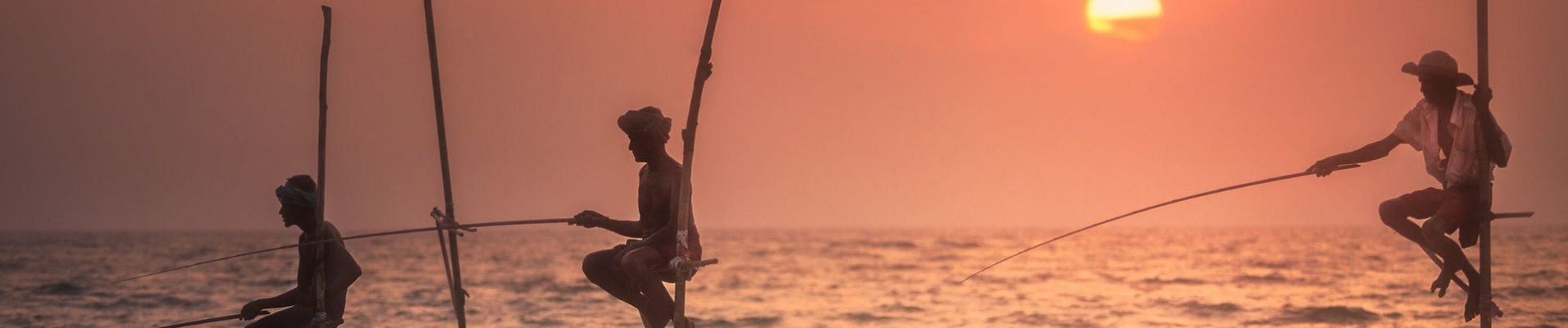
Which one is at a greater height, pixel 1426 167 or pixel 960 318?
pixel 1426 167

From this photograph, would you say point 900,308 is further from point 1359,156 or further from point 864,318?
point 1359,156

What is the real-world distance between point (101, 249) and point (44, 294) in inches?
1871

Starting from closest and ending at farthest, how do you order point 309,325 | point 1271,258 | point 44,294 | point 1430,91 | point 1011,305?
point 1430,91, point 309,325, point 1011,305, point 44,294, point 1271,258

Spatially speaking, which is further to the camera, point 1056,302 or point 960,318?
point 1056,302

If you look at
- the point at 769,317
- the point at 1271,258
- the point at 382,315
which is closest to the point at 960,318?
the point at 769,317

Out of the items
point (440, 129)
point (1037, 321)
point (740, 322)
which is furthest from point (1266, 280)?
point (440, 129)

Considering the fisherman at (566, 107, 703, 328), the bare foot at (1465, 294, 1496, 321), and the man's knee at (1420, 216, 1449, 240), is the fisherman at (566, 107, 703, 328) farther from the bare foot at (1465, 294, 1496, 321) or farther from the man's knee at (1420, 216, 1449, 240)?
the bare foot at (1465, 294, 1496, 321)

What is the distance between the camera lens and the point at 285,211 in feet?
32.7

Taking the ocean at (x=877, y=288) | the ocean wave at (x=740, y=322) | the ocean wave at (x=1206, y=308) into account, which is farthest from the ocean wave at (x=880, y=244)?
the ocean wave at (x=740, y=322)

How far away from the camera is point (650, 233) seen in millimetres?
9977

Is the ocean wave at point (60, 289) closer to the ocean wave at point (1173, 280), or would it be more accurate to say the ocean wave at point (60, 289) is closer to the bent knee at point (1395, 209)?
the ocean wave at point (1173, 280)

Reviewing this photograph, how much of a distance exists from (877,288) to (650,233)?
3982cm

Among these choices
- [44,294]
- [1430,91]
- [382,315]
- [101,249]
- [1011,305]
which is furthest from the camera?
[101,249]

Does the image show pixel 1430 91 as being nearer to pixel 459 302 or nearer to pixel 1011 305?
pixel 459 302
